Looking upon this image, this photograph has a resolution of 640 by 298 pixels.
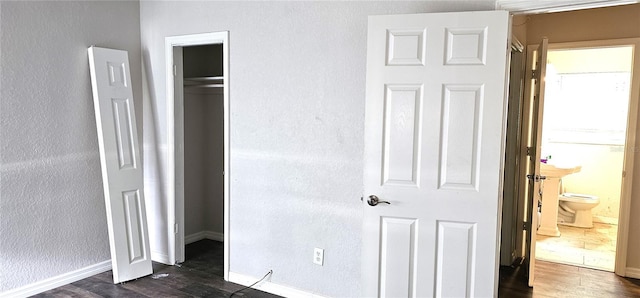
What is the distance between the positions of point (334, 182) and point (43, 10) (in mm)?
2475

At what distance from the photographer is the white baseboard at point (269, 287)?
3.28 metres

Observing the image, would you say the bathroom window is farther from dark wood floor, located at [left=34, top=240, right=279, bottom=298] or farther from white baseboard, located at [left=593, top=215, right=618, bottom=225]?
dark wood floor, located at [left=34, top=240, right=279, bottom=298]

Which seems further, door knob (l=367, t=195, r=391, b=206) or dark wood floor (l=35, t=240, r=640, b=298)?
dark wood floor (l=35, t=240, r=640, b=298)

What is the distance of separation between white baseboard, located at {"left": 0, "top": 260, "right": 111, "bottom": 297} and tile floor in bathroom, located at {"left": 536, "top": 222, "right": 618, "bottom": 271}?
4026 millimetres

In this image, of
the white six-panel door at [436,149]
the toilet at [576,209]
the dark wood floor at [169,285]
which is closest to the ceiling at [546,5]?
the white six-panel door at [436,149]

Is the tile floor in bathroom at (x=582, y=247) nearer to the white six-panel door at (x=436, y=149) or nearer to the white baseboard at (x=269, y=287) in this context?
the white six-panel door at (x=436, y=149)

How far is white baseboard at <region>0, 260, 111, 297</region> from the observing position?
321 cm

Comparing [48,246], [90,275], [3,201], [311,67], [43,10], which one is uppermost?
[43,10]

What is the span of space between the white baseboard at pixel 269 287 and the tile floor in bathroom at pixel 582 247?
2499 millimetres

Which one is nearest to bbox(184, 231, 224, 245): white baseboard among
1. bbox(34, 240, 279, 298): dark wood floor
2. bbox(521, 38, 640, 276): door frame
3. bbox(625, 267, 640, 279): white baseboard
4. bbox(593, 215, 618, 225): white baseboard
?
bbox(34, 240, 279, 298): dark wood floor

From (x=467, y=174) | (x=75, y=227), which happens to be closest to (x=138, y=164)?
(x=75, y=227)

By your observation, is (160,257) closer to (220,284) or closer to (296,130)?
(220,284)

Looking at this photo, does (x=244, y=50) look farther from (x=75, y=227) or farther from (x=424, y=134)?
Result: (x=75, y=227)

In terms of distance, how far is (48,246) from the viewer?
3.38 meters
